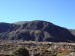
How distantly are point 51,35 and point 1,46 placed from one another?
111118 mm

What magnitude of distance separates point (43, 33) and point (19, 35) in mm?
19134

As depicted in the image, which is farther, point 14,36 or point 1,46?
point 14,36

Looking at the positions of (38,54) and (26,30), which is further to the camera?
(26,30)

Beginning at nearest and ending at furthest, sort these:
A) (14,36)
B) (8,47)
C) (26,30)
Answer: (8,47)
(14,36)
(26,30)

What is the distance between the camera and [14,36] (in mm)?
184375

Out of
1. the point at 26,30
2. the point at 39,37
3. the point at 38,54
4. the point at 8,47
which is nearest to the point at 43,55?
the point at 38,54

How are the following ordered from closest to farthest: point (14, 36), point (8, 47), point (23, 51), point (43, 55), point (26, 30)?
1. point (23, 51)
2. point (43, 55)
3. point (8, 47)
4. point (14, 36)
5. point (26, 30)

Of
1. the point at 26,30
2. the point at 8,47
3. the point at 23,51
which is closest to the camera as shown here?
the point at 23,51

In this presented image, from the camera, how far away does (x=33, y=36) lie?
7466 inches

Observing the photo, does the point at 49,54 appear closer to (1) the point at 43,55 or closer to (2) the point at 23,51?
(1) the point at 43,55

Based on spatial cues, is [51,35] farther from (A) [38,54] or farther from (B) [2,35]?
(A) [38,54]

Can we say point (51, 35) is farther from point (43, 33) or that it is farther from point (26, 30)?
point (26, 30)

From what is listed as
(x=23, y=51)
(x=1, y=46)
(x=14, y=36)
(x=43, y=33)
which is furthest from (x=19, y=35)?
(x=23, y=51)

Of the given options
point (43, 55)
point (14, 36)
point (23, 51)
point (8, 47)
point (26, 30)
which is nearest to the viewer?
point (23, 51)
